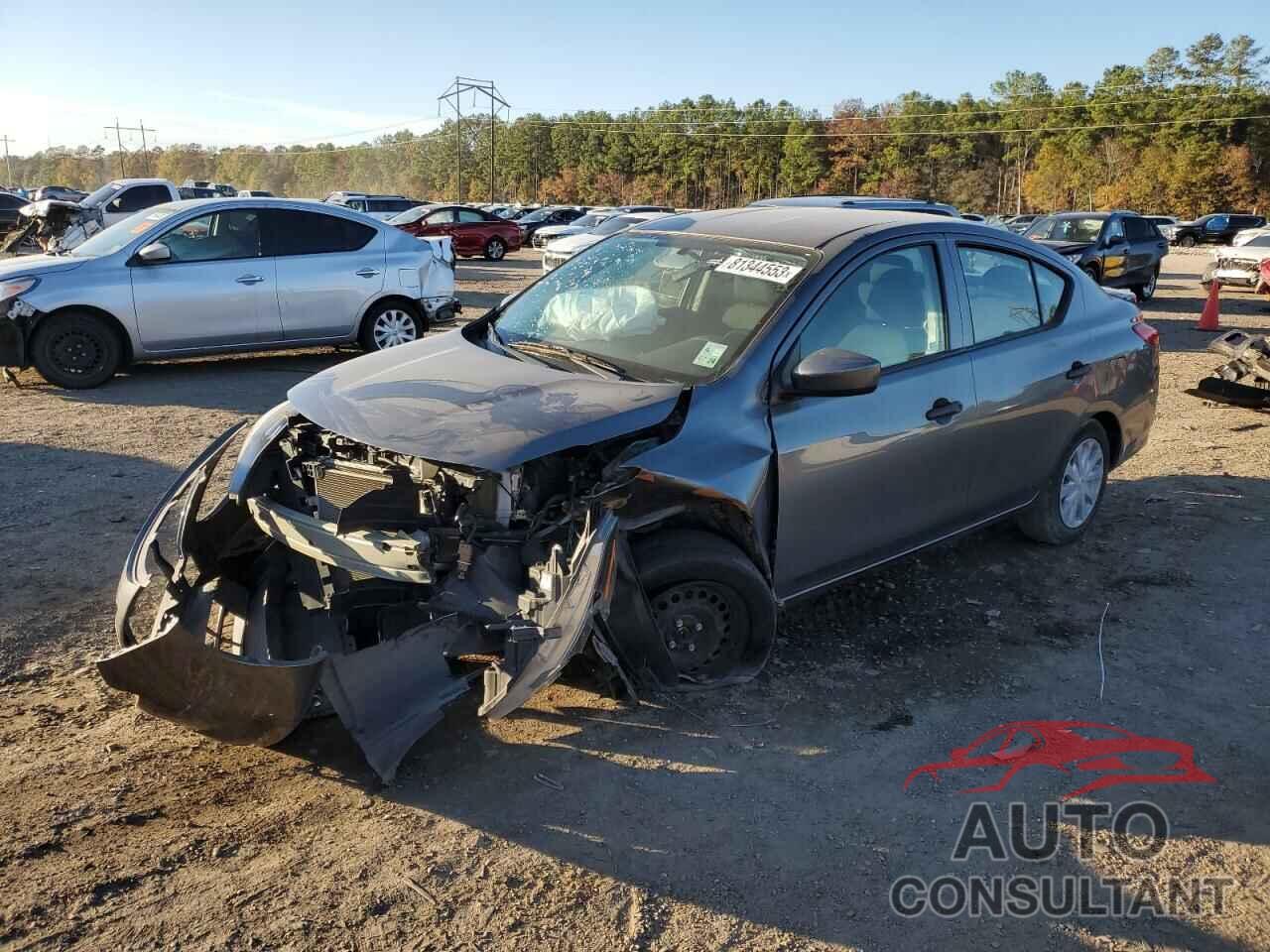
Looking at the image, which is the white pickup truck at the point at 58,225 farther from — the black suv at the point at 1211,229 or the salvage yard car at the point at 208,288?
the black suv at the point at 1211,229

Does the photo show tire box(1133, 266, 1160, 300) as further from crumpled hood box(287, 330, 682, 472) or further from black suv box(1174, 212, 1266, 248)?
black suv box(1174, 212, 1266, 248)

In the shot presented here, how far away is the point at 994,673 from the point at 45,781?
3.60m

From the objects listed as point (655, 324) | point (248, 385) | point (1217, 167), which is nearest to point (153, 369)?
point (248, 385)

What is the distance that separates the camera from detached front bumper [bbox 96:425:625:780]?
2.99 meters

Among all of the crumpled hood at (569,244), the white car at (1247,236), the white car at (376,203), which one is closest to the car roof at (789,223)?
the crumpled hood at (569,244)

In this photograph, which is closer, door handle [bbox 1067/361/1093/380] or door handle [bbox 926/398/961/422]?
door handle [bbox 926/398/961/422]

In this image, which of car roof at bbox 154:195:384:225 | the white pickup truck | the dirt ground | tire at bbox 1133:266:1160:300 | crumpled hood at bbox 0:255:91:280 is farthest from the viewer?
tire at bbox 1133:266:1160:300

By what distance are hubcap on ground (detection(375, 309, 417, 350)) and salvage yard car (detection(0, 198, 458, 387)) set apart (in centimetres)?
2

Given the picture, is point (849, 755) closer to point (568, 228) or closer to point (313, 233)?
point (313, 233)

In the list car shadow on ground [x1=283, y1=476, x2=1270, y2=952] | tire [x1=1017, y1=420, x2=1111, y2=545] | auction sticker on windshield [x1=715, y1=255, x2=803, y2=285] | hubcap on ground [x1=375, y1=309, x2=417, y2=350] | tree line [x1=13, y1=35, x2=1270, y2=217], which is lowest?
car shadow on ground [x1=283, y1=476, x2=1270, y2=952]

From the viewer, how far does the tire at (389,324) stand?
35.0 feet

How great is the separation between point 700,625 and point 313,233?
7.93 metres

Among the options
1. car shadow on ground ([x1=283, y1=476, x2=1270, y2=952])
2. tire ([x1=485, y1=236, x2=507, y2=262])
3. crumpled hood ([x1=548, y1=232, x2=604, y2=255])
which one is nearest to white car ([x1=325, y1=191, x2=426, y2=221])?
tire ([x1=485, y1=236, x2=507, y2=262])

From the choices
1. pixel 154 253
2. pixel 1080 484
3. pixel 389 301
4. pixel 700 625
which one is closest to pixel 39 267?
pixel 154 253
